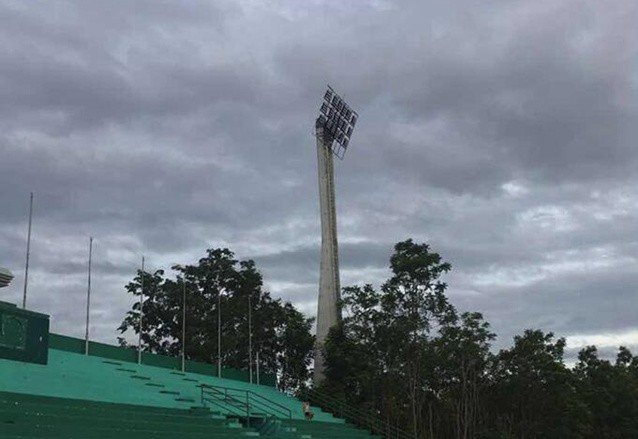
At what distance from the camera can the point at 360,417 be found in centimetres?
3575

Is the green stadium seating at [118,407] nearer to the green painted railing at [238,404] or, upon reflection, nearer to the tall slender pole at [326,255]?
the green painted railing at [238,404]

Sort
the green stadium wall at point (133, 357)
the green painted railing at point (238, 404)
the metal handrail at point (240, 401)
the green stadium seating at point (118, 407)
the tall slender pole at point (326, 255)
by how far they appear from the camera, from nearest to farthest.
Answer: the green stadium seating at point (118, 407) < the green painted railing at point (238, 404) < the metal handrail at point (240, 401) < the green stadium wall at point (133, 357) < the tall slender pole at point (326, 255)

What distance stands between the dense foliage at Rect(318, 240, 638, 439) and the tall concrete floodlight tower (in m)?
1.87

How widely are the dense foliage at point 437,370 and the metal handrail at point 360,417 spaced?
52cm

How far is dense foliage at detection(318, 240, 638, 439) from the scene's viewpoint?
37.1 meters

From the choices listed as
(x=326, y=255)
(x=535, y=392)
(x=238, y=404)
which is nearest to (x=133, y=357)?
(x=238, y=404)

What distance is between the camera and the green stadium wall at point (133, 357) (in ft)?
92.4

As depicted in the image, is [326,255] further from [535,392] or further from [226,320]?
[535,392]

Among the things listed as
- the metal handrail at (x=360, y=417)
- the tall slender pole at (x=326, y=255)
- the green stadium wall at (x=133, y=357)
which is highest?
the tall slender pole at (x=326, y=255)

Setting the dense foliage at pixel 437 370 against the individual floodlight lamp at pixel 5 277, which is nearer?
the individual floodlight lamp at pixel 5 277

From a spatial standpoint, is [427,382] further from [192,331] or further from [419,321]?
[192,331]

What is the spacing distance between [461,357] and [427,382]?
205cm

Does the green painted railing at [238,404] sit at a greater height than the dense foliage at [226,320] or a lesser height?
lesser

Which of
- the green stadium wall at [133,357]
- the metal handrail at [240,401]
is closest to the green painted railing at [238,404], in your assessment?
the metal handrail at [240,401]
